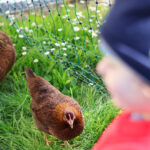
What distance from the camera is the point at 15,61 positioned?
2971 millimetres

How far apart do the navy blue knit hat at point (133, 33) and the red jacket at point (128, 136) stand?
0.64 ft

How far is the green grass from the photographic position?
2223mm

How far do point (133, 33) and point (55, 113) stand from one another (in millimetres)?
1365

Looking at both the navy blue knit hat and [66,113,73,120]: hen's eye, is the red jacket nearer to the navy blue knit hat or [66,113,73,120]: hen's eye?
the navy blue knit hat

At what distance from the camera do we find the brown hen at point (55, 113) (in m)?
2.04

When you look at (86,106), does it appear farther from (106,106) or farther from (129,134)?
(129,134)

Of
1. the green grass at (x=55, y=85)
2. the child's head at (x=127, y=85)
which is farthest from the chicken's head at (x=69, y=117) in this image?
the child's head at (x=127, y=85)

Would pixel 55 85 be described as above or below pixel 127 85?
below

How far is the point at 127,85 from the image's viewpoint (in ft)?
2.77

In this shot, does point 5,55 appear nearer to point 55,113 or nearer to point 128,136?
point 55,113

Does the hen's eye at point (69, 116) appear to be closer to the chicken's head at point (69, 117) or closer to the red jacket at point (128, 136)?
the chicken's head at point (69, 117)

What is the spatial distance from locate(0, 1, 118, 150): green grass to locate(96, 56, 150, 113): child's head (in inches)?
53.0

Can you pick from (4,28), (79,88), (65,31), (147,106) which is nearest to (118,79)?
(147,106)

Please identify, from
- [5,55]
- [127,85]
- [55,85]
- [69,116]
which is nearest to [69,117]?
[69,116]
